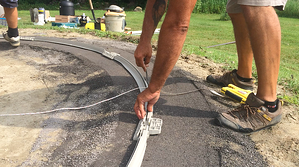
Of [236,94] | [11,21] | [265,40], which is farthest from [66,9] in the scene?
[265,40]

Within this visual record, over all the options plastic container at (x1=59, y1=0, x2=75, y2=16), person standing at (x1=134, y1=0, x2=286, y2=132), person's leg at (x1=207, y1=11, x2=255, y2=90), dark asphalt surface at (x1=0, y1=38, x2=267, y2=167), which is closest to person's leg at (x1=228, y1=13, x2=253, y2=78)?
person's leg at (x1=207, y1=11, x2=255, y2=90)

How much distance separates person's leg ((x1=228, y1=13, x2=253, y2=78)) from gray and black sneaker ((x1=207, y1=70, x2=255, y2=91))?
0.29ft

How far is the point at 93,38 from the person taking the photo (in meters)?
4.71

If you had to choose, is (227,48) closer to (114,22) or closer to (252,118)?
(114,22)

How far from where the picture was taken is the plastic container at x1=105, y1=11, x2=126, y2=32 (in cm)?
702

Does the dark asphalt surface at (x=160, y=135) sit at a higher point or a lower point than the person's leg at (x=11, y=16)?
lower

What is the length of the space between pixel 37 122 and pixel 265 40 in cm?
198

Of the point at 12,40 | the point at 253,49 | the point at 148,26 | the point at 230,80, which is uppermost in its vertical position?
the point at 148,26

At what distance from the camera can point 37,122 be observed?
2059mm

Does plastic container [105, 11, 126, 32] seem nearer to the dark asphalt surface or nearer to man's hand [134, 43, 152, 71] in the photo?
the dark asphalt surface

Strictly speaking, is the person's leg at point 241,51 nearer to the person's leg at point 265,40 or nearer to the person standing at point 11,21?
the person's leg at point 265,40

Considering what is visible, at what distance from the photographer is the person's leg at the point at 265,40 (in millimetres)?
1722

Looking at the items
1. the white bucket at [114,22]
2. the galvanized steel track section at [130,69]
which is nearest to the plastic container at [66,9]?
the white bucket at [114,22]

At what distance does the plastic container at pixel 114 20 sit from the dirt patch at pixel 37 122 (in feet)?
13.0
